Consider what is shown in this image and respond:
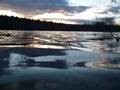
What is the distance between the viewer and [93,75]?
15.1 m

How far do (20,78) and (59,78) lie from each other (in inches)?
75.3

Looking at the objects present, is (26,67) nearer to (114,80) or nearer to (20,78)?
(20,78)

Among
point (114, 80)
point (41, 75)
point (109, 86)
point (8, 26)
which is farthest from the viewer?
point (8, 26)

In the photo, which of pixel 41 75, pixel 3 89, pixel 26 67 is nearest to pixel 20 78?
pixel 41 75

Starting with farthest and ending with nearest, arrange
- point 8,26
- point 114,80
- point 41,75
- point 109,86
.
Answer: point 8,26
point 41,75
point 114,80
point 109,86

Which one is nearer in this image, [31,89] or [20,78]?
[31,89]

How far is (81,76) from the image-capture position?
14766mm

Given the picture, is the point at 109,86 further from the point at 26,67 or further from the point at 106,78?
the point at 26,67

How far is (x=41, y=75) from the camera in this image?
14.8 metres

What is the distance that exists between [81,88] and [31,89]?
2.05m

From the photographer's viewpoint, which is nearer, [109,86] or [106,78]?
[109,86]

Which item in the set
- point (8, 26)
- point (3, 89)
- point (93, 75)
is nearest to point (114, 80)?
point (93, 75)

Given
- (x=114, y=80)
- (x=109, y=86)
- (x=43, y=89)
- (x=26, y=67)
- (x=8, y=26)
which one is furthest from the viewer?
(x=8, y=26)

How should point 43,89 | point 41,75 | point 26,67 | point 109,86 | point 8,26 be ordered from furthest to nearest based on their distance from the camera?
1. point 8,26
2. point 26,67
3. point 41,75
4. point 109,86
5. point 43,89
